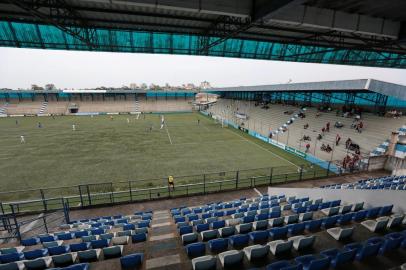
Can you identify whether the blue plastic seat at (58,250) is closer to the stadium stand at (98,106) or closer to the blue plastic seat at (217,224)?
the blue plastic seat at (217,224)

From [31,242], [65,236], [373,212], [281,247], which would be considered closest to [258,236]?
[281,247]

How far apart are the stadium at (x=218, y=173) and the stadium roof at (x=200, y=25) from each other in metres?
0.05

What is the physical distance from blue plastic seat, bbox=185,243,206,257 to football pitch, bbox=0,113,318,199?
1074 cm

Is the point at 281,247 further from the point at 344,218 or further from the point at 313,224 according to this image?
the point at 344,218

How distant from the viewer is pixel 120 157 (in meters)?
22.9

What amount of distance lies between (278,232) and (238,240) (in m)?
1.32

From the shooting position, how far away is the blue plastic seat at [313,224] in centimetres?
694

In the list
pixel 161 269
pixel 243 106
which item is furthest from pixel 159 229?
pixel 243 106

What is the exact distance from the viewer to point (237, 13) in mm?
6473

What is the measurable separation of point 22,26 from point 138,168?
13324 millimetres

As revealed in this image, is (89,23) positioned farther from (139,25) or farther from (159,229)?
(159,229)

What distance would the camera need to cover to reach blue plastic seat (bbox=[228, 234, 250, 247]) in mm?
6297

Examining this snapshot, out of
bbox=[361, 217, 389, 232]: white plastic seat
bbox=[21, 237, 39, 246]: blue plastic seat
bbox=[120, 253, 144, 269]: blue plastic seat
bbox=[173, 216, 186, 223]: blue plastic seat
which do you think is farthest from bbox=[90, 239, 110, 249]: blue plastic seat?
bbox=[361, 217, 389, 232]: white plastic seat

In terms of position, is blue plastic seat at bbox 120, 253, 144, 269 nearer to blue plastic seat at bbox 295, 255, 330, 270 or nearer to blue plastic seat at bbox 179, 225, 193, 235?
blue plastic seat at bbox 179, 225, 193, 235
